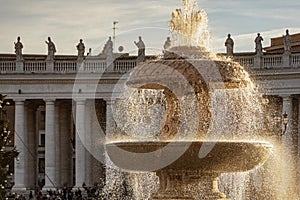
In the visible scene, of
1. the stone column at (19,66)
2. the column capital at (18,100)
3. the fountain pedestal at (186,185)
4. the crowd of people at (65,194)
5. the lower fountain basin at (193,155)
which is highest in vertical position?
the stone column at (19,66)

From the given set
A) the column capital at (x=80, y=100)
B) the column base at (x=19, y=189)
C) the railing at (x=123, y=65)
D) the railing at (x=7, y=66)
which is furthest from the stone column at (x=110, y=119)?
the column base at (x=19, y=189)

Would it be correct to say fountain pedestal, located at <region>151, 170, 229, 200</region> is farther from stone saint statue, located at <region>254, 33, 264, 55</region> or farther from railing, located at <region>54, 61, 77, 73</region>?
railing, located at <region>54, 61, 77, 73</region>

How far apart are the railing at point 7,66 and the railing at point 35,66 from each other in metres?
0.83

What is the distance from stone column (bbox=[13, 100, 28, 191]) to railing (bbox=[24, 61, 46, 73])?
85.1 inches

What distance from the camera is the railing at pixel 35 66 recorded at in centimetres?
8238

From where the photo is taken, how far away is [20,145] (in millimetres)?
82875

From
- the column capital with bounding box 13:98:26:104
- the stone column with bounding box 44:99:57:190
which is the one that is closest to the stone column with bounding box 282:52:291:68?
the stone column with bounding box 44:99:57:190

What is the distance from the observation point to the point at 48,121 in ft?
269

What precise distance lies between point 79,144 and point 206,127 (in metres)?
50.0

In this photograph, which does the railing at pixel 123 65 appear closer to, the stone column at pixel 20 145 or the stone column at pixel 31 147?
the stone column at pixel 20 145

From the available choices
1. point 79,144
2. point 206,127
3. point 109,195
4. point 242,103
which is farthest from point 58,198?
point 206,127

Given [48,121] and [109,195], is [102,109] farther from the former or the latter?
[109,195]

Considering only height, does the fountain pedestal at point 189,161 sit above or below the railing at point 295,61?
below

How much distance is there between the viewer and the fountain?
30.7 metres
